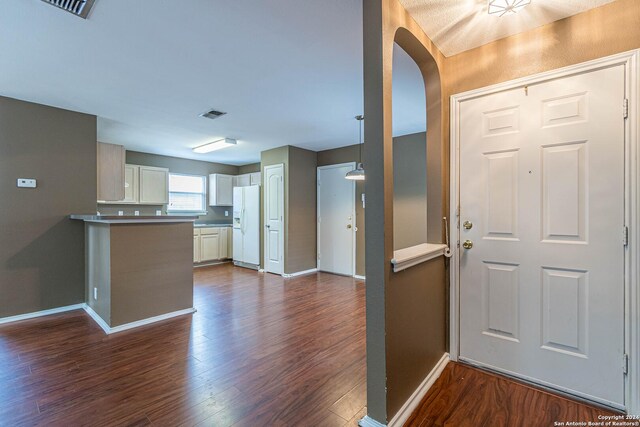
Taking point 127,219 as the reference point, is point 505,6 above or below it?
above

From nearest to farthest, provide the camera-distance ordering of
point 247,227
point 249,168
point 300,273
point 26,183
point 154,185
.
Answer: point 26,183
point 300,273
point 154,185
point 247,227
point 249,168

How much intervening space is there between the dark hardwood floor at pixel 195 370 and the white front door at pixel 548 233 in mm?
1137

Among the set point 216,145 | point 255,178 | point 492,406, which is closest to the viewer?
point 492,406

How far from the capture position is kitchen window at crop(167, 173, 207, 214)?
6367 mm

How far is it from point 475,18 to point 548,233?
1501 mm

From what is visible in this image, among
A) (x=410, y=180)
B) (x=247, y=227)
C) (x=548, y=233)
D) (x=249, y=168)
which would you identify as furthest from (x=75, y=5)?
(x=249, y=168)

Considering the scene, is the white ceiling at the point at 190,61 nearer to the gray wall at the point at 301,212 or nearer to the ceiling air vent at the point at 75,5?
the ceiling air vent at the point at 75,5

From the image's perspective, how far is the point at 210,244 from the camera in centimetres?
Result: 646

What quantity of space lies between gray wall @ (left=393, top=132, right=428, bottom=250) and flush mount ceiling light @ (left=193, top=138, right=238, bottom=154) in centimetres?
279

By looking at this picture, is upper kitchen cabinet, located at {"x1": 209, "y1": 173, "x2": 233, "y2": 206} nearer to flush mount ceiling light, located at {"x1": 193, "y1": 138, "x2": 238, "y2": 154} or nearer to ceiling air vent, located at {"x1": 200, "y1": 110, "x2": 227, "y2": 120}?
flush mount ceiling light, located at {"x1": 193, "y1": 138, "x2": 238, "y2": 154}

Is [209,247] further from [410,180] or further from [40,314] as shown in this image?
[410,180]

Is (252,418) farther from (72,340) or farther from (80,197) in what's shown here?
(80,197)

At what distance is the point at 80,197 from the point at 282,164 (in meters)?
3.01

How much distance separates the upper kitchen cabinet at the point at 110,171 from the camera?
4.10 m
